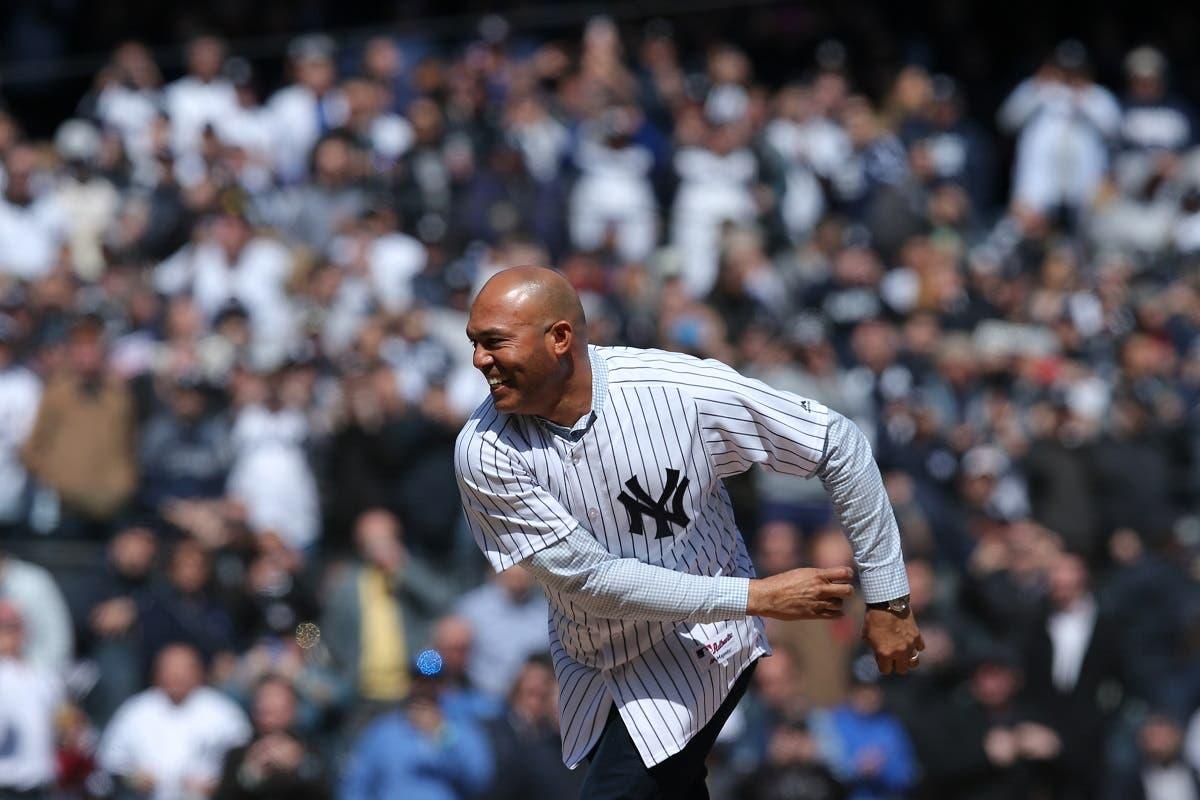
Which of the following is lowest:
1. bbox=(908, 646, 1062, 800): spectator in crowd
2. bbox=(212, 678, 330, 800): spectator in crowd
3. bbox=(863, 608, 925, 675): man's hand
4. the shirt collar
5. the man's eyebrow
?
bbox=(908, 646, 1062, 800): spectator in crowd

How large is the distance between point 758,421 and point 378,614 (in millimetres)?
6301

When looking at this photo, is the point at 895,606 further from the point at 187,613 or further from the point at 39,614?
the point at 39,614

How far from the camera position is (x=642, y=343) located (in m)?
12.2

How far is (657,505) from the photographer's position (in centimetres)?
494

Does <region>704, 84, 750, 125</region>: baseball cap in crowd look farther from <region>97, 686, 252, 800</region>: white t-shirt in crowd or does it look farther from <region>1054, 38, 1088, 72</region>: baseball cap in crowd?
<region>97, 686, 252, 800</region>: white t-shirt in crowd

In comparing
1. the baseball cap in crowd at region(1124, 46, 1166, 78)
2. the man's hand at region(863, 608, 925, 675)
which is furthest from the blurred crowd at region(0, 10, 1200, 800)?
the man's hand at region(863, 608, 925, 675)

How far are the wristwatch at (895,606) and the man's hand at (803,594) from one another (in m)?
0.22

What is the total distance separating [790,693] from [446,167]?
241 inches

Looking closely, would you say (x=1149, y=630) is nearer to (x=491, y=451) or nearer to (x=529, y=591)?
(x=529, y=591)

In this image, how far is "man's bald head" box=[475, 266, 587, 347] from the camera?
4.71m

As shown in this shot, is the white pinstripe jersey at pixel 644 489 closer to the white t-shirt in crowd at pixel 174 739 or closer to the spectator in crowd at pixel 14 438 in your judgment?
the white t-shirt in crowd at pixel 174 739

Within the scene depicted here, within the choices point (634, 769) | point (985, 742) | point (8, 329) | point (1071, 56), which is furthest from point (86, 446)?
point (1071, 56)

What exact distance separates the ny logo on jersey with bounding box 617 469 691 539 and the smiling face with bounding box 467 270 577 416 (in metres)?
0.37

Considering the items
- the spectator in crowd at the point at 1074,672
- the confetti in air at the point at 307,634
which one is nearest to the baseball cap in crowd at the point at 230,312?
the confetti in air at the point at 307,634
